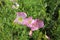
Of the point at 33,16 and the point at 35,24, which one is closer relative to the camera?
the point at 35,24

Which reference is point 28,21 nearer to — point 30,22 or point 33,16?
point 30,22

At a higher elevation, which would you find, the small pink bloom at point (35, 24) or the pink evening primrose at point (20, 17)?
the pink evening primrose at point (20, 17)

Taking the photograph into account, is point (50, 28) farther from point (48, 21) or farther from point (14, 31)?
point (14, 31)

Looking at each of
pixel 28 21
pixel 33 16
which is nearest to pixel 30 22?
pixel 28 21

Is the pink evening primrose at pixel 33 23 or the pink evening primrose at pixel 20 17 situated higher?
the pink evening primrose at pixel 20 17

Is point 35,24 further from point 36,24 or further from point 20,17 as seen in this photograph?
point 20,17

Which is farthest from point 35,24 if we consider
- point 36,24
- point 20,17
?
point 20,17

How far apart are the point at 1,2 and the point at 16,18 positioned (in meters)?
0.26

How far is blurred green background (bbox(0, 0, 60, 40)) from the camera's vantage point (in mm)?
1525

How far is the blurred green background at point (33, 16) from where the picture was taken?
1525mm

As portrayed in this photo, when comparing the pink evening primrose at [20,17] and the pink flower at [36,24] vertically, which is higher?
the pink evening primrose at [20,17]

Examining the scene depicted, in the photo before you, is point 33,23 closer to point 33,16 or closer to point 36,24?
point 36,24

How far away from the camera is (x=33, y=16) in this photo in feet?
5.46

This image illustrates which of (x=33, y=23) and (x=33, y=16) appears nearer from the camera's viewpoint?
(x=33, y=23)
